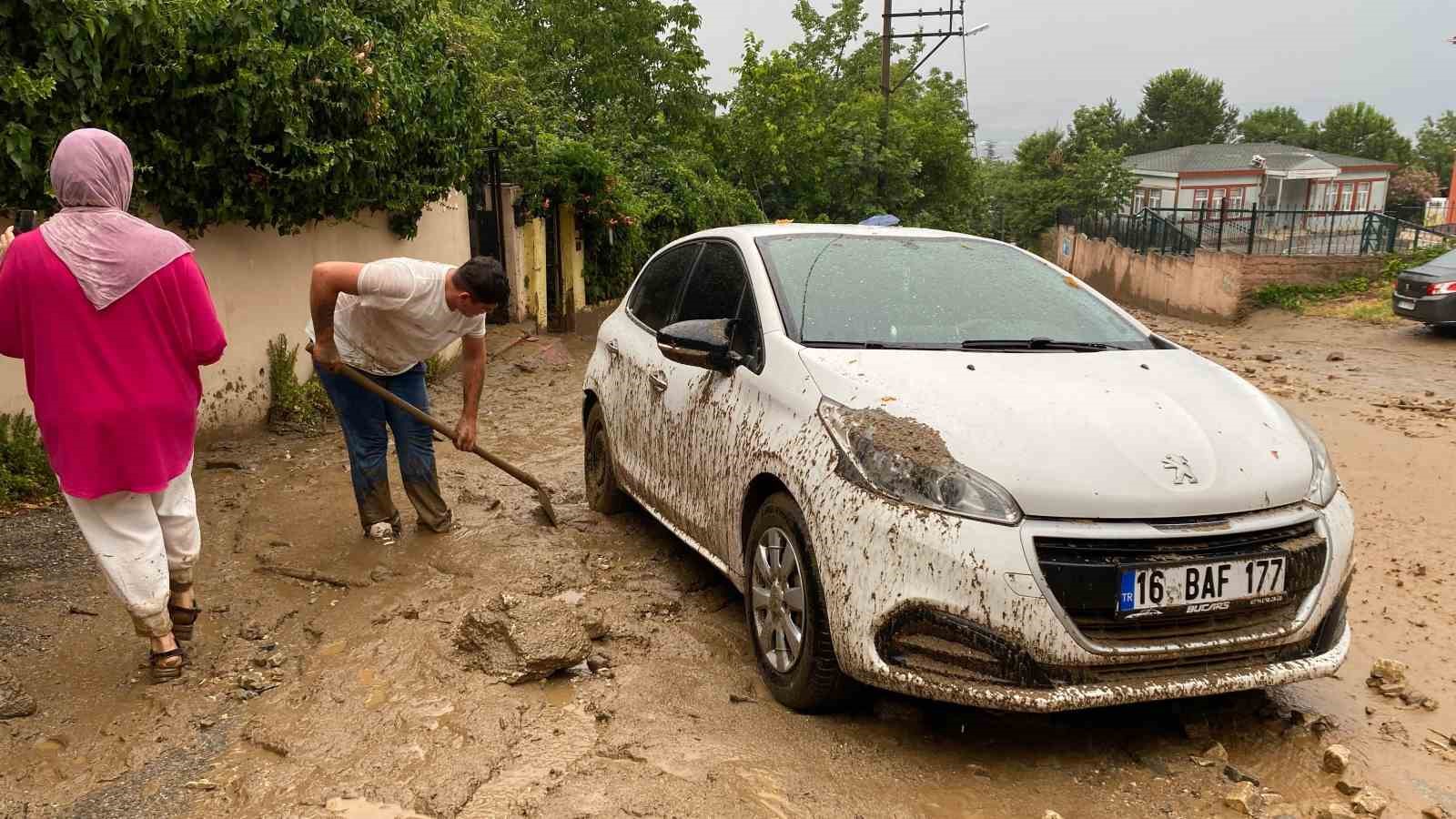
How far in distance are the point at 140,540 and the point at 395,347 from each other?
1693 mm

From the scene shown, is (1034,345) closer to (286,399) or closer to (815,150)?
(286,399)

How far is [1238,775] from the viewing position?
3154 mm

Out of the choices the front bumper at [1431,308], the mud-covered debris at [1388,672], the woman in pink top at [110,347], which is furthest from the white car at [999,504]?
the front bumper at [1431,308]

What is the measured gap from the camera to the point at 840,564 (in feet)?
10.5

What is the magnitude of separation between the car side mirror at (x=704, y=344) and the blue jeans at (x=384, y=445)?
1811 millimetres

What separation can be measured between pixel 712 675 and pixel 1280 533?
76.0 inches

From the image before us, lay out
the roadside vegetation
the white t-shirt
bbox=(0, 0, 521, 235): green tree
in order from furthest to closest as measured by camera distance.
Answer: the roadside vegetation, bbox=(0, 0, 521, 235): green tree, the white t-shirt

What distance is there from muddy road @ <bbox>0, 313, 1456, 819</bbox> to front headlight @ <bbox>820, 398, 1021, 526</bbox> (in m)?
0.83

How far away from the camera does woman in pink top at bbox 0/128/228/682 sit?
3.39 meters

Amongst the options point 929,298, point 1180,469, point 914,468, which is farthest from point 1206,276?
point 914,468

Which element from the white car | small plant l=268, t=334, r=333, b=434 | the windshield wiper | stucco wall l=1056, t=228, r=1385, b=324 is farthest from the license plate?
stucco wall l=1056, t=228, r=1385, b=324

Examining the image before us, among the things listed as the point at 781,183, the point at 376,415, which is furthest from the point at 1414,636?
the point at 781,183

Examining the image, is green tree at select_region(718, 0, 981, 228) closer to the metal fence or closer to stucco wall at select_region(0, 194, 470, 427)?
the metal fence

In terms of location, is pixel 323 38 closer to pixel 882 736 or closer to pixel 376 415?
pixel 376 415
